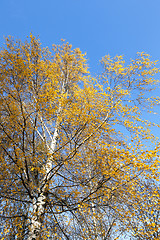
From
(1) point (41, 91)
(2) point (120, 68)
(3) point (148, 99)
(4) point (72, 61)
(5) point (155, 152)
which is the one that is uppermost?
(4) point (72, 61)

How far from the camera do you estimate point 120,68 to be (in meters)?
6.65

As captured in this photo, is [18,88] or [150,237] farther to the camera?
[150,237]

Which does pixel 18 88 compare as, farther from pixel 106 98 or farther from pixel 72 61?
pixel 72 61

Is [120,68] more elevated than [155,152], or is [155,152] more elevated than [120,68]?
[120,68]

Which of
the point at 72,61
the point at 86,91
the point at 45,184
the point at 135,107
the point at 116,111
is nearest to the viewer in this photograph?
the point at 45,184

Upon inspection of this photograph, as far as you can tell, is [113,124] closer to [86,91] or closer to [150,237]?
[86,91]

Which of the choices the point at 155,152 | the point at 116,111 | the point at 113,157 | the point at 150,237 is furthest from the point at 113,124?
the point at 150,237

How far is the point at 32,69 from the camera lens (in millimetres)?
4730

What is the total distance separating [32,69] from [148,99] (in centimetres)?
443

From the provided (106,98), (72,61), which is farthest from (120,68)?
(72,61)

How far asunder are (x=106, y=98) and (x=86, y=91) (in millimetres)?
1293

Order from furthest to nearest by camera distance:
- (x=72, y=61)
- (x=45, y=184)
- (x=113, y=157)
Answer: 1. (x=72, y=61)
2. (x=113, y=157)
3. (x=45, y=184)

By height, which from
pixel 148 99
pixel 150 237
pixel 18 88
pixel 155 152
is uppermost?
pixel 148 99

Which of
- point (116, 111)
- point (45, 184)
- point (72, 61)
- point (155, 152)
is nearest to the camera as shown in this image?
point (155, 152)
